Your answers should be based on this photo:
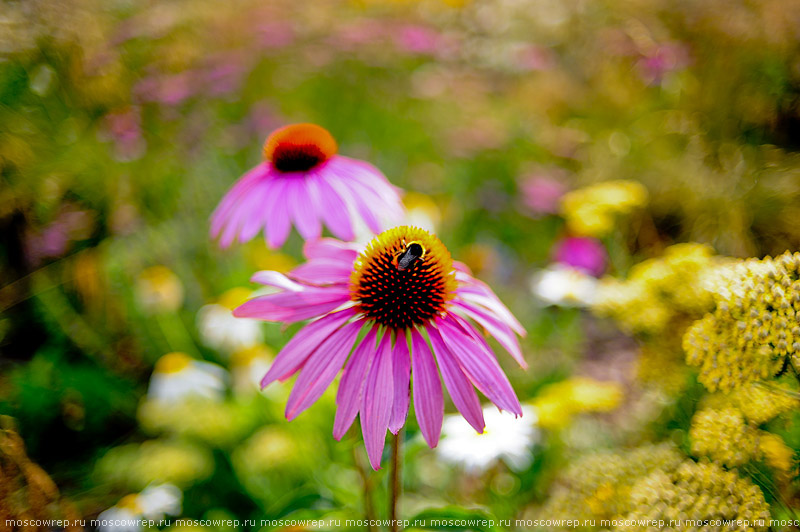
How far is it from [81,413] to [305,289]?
4.90 ft

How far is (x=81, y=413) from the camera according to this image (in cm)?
178

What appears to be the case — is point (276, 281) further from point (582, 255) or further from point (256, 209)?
point (582, 255)

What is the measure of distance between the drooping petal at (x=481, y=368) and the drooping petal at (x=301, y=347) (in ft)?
0.56

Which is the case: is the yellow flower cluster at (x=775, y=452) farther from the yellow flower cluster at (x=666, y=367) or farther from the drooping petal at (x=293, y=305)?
the drooping petal at (x=293, y=305)

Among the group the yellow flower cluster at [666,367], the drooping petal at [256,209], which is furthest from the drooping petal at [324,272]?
the yellow flower cluster at [666,367]

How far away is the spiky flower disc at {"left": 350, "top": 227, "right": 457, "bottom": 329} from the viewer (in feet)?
2.48

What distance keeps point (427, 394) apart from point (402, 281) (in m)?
0.18

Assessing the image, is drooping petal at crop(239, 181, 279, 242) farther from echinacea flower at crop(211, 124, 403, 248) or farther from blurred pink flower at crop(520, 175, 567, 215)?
blurred pink flower at crop(520, 175, 567, 215)

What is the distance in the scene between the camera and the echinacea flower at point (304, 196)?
3.34ft

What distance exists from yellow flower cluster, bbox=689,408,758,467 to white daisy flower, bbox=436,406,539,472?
426 mm

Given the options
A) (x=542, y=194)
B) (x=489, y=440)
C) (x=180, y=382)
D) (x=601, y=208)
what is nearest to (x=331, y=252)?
(x=489, y=440)

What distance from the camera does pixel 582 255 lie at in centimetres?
202

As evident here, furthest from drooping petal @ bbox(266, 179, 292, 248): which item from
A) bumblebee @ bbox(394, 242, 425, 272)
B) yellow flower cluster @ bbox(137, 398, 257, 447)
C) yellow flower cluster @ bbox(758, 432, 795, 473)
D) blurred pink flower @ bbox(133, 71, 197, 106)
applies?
blurred pink flower @ bbox(133, 71, 197, 106)

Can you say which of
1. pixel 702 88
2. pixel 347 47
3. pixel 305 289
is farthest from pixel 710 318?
pixel 347 47
